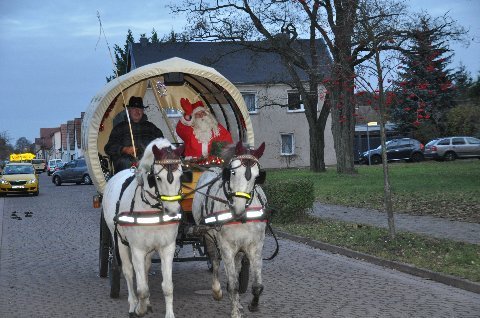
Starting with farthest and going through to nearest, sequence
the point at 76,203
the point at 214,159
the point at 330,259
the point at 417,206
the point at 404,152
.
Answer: the point at 404,152 → the point at 76,203 → the point at 417,206 → the point at 330,259 → the point at 214,159

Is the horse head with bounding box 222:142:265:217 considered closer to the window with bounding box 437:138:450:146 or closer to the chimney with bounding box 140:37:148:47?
the window with bounding box 437:138:450:146

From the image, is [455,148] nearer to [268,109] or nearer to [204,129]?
[268,109]

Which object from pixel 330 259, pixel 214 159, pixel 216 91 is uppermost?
pixel 216 91

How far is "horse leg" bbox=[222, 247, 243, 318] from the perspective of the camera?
8844 mm

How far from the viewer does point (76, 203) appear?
33.9 meters

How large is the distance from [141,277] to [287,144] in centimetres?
5995

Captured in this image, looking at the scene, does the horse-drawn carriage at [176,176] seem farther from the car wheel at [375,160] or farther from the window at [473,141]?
the car wheel at [375,160]

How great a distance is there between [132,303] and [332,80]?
8918 millimetres

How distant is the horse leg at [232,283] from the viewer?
884cm

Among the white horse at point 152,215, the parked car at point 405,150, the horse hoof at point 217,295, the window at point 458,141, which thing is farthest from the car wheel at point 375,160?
the white horse at point 152,215

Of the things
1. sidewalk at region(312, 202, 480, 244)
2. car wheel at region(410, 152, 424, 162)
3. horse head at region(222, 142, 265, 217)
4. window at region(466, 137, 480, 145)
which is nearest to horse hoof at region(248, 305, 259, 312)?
horse head at region(222, 142, 265, 217)

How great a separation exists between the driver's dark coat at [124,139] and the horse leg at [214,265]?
156 centimetres

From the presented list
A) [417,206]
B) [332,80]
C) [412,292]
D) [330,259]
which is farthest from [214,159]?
[417,206]

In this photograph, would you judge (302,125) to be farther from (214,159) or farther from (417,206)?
(214,159)
